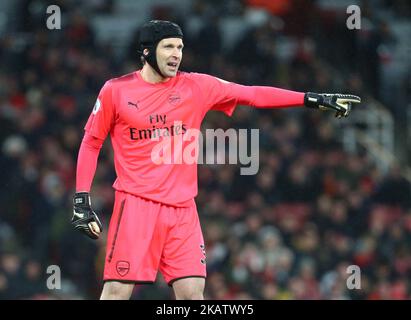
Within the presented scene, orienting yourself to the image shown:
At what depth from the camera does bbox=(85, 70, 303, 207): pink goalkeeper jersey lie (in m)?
7.83

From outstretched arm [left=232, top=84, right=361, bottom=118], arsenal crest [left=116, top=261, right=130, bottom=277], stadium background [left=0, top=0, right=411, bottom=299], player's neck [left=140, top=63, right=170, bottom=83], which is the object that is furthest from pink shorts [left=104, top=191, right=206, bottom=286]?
stadium background [left=0, top=0, right=411, bottom=299]

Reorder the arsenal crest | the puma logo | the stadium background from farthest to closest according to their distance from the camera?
1. the stadium background
2. the puma logo
3. the arsenal crest

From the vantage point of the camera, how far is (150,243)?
25.6ft

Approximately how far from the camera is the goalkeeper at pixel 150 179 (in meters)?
7.77

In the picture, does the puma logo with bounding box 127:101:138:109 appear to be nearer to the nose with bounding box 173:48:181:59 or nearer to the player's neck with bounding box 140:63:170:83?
the player's neck with bounding box 140:63:170:83

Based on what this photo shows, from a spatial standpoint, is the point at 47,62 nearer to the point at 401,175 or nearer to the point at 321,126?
the point at 321,126

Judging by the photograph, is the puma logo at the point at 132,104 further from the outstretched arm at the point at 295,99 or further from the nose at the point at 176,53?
the outstretched arm at the point at 295,99

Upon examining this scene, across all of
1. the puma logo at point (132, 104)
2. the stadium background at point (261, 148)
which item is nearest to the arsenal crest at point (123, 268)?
the puma logo at point (132, 104)

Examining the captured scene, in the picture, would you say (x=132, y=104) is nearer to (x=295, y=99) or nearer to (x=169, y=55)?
(x=169, y=55)

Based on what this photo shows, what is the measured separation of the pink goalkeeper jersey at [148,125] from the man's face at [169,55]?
6.1 inches

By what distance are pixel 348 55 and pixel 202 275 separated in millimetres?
8474

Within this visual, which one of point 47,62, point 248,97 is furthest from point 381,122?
point 248,97

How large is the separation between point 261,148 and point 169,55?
22.5 ft

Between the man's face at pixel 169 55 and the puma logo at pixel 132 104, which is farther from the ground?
the man's face at pixel 169 55
